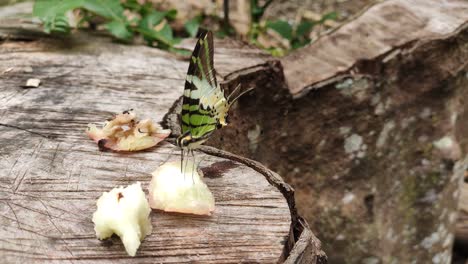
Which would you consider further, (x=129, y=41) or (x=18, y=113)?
(x=129, y=41)

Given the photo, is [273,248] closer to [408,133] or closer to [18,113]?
[18,113]

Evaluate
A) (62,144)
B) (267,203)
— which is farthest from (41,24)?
(267,203)

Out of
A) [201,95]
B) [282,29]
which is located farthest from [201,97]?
[282,29]

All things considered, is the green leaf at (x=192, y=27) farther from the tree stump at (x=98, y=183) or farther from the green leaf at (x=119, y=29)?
the tree stump at (x=98, y=183)

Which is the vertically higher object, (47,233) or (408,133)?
(47,233)

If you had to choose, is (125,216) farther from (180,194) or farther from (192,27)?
(192,27)

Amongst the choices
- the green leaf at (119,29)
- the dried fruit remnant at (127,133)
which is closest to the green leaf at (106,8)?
the green leaf at (119,29)

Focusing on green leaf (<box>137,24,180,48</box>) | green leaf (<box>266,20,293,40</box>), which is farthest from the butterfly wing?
green leaf (<box>266,20,293,40</box>)
